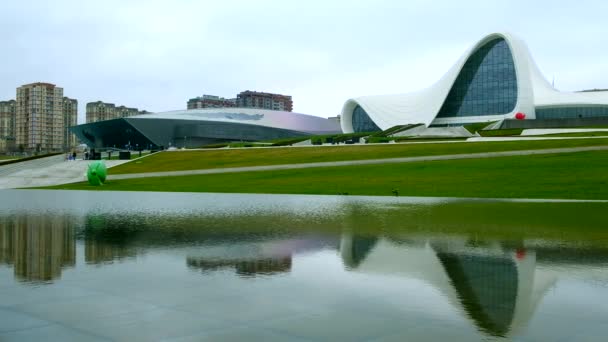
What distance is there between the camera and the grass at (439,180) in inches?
897

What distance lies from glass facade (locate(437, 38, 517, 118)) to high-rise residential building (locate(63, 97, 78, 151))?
Result: 95.2 meters

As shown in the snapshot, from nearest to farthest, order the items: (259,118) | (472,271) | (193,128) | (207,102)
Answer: (472,271) < (193,128) < (259,118) < (207,102)

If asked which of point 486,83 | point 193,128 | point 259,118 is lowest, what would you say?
point 193,128

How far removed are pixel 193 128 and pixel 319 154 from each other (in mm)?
57054

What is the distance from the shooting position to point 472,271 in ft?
23.6

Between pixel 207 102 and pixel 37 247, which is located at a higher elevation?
pixel 207 102

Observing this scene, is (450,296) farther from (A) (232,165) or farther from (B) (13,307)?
(A) (232,165)

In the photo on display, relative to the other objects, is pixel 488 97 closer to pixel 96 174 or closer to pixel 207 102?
pixel 96 174

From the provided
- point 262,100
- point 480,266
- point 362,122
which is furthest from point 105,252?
point 262,100

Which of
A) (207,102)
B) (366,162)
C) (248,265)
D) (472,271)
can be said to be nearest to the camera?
(472,271)

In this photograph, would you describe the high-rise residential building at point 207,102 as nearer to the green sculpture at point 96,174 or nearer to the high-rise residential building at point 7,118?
the high-rise residential building at point 7,118

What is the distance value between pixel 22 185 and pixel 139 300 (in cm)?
3537

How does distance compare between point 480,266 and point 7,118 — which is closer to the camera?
point 480,266

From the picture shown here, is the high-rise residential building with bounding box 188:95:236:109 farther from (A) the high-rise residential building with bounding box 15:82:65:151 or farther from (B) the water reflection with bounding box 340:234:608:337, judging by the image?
(B) the water reflection with bounding box 340:234:608:337
